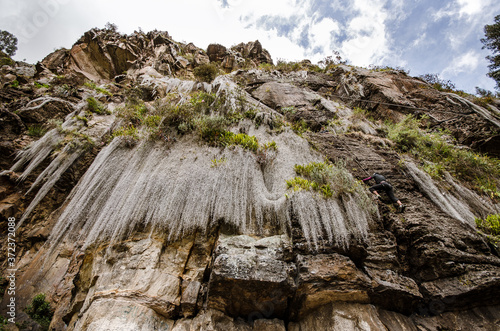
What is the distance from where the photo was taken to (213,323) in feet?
14.5

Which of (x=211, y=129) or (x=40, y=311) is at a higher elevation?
(x=211, y=129)

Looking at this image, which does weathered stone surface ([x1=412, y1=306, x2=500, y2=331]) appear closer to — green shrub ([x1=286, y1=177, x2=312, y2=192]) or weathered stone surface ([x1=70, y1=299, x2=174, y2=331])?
green shrub ([x1=286, y1=177, x2=312, y2=192])

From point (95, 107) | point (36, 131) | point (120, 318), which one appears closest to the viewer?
point (120, 318)

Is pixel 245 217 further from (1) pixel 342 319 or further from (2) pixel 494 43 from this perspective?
(2) pixel 494 43

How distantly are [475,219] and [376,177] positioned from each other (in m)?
2.68

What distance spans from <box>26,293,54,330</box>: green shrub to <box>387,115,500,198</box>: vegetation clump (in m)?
12.9

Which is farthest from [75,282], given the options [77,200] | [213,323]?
[213,323]

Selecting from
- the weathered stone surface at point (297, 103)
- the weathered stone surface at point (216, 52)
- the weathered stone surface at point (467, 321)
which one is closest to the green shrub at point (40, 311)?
the weathered stone surface at point (467, 321)

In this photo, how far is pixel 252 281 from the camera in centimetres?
436

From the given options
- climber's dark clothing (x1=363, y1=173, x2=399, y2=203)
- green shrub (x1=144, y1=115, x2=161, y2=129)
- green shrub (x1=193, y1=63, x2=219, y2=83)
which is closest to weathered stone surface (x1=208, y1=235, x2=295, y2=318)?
climber's dark clothing (x1=363, y1=173, x2=399, y2=203)

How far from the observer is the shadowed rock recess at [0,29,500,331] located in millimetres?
4488

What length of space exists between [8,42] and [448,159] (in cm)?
3974

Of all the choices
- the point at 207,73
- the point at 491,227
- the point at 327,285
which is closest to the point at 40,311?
the point at 327,285

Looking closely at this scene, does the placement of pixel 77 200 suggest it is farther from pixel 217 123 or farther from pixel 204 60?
pixel 204 60
